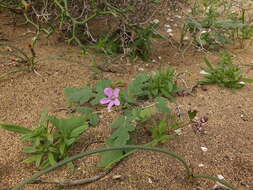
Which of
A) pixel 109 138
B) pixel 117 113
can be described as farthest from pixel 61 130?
pixel 117 113

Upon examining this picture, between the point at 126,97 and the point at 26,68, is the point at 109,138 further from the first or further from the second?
the point at 26,68

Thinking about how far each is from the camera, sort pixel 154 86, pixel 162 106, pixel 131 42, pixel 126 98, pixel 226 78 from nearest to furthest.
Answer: pixel 162 106
pixel 126 98
pixel 154 86
pixel 226 78
pixel 131 42

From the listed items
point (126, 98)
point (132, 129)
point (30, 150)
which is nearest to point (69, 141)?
point (30, 150)

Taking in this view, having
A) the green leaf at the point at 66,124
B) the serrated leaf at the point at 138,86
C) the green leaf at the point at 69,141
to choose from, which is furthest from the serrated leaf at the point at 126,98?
the green leaf at the point at 69,141

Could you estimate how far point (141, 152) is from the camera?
1.34 m

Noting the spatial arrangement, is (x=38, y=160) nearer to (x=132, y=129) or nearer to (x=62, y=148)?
(x=62, y=148)

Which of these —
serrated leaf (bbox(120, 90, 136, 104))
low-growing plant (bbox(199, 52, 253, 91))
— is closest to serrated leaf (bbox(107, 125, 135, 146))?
serrated leaf (bbox(120, 90, 136, 104))

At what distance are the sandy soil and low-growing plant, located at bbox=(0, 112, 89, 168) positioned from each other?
5 centimetres

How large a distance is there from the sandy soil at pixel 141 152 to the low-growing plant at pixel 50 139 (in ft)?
0.16

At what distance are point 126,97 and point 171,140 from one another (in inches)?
12.1

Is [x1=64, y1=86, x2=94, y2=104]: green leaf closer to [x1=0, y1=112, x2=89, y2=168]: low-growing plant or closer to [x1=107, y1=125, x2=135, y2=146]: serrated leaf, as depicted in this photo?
[x1=0, y1=112, x2=89, y2=168]: low-growing plant

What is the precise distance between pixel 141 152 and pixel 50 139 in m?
0.39

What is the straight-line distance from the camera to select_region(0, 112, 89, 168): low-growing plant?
4.07ft

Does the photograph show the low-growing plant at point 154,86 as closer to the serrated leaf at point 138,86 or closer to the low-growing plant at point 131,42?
the serrated leaf at point 138,86
